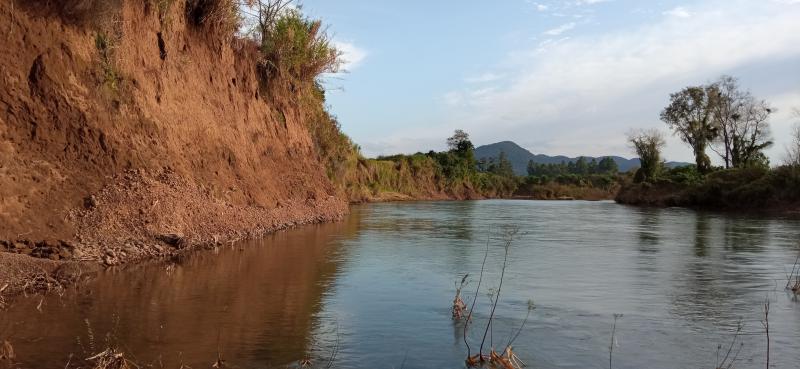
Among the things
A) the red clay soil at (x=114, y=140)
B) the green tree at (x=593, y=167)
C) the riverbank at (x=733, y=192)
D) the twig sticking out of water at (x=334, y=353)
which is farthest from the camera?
the green tree at (x=593, y=167)

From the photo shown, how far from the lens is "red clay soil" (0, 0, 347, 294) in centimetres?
797

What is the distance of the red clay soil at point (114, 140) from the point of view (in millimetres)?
7969

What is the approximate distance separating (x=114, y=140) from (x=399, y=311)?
6026 mm

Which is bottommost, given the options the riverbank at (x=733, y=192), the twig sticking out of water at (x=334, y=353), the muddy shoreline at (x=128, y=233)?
the twig sticking out of water at (x=334, y=353)

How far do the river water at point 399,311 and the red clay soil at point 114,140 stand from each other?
81cm

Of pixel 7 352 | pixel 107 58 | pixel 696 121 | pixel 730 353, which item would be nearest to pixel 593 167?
pixel 696 121

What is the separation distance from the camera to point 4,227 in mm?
7215

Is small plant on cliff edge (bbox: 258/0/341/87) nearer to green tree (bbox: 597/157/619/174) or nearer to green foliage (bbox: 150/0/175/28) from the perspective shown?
green foliage (bbox: 150/0/175/28)

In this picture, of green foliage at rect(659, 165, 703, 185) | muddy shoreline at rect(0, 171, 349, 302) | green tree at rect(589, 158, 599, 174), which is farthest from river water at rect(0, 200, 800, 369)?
green tree at rect(589, 158, 599, 174)

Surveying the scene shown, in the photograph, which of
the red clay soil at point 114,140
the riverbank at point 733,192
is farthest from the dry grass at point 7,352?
the riverbank at point 733,192

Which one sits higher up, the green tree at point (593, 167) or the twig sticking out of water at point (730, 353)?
the green tree at point (593, 167)

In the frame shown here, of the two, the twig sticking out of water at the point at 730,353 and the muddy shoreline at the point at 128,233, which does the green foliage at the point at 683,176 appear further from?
the twig sticking out of water at the point at 730,353

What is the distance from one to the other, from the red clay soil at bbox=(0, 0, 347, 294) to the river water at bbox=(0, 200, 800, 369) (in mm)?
814

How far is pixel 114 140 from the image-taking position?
962 centimetres
